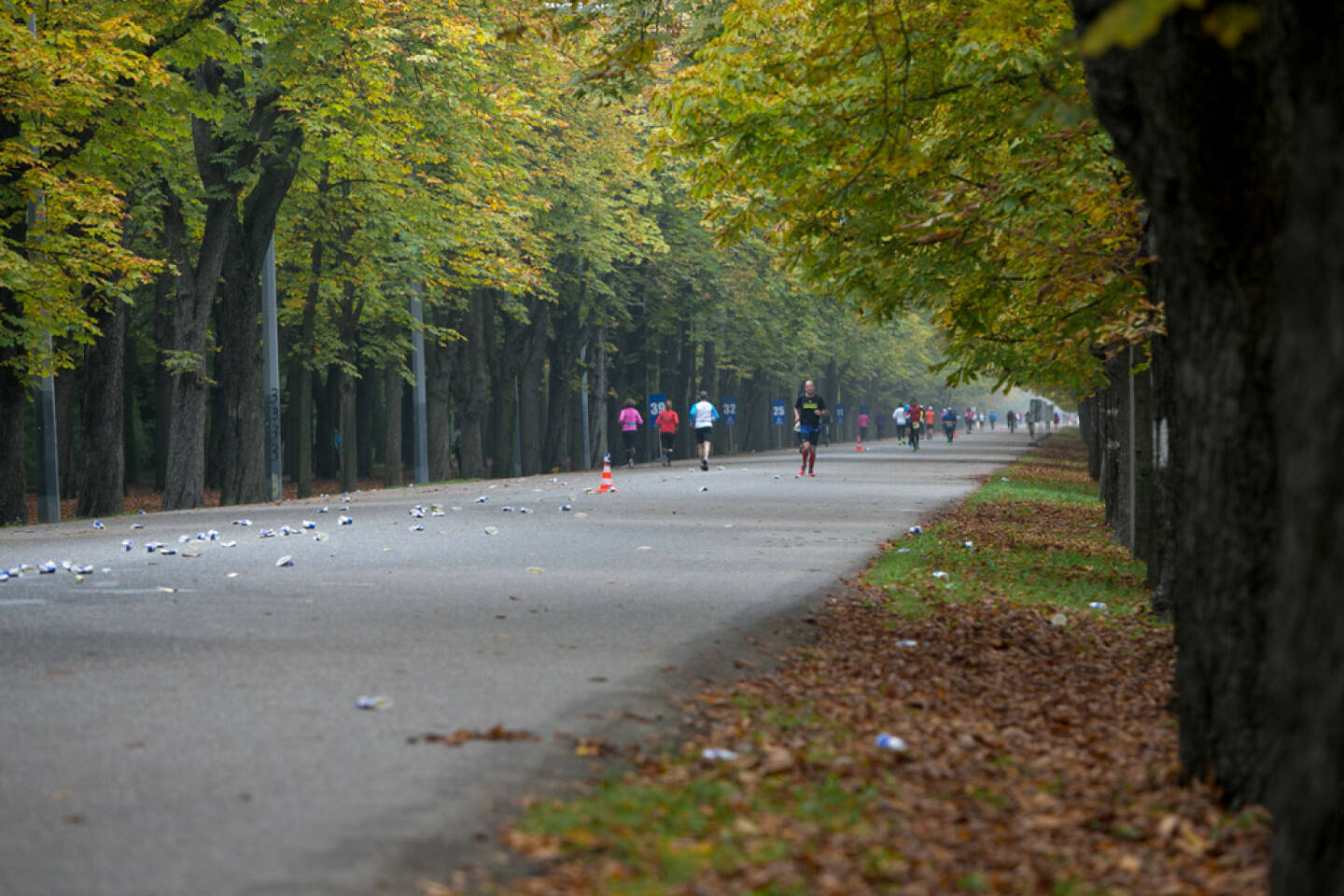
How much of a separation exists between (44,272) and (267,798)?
57.3ft

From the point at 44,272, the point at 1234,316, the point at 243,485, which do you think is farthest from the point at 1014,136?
the point at 243,485

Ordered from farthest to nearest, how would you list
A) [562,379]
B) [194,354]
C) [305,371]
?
[562,379] < [305,371] < [194,354]

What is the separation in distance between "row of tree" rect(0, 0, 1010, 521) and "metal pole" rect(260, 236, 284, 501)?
A: 0.54 metres

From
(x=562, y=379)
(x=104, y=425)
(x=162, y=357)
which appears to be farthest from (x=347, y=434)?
(x=562, y=379)

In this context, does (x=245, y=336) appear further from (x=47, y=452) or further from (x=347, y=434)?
(x=347, y=434)

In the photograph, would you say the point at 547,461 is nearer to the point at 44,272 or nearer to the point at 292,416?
the point at 292,416

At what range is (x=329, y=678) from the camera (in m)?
8.23

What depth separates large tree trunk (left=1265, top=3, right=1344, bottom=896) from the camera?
4.22 meters

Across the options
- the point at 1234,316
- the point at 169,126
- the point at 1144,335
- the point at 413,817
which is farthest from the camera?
the point at 169,126

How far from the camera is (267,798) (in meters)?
5.70

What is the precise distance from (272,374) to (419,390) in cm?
685

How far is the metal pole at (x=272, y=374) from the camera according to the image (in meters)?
30.4

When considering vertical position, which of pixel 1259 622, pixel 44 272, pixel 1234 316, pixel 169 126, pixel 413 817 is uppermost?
pixel 169 126

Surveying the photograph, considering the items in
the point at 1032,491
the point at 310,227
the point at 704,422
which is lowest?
the point at 1032,491
